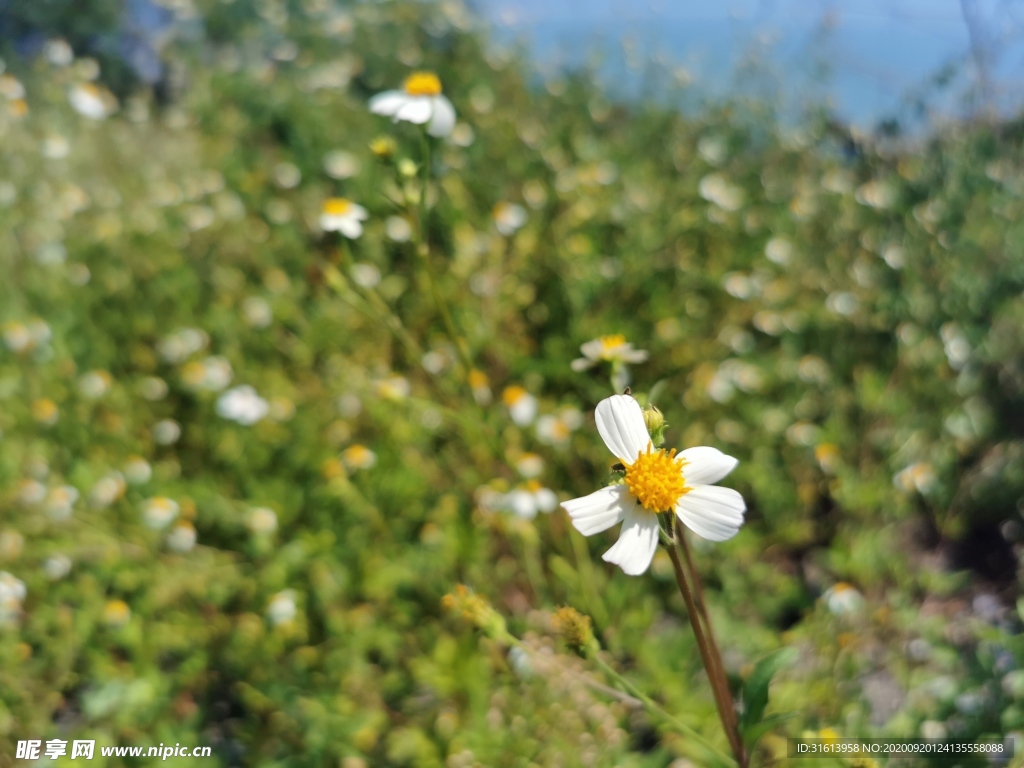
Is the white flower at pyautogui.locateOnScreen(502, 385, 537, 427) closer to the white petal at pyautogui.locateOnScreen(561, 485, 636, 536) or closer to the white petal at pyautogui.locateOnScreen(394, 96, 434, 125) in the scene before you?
→ the white petal at pyautogui.locateOnScreen(394, 96, 434, 125)

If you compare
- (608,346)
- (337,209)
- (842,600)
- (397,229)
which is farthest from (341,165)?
(842,600)

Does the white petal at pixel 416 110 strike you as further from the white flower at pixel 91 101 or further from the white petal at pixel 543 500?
the white flower at pixel 91 101

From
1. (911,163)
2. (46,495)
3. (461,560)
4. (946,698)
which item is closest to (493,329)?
(461,560)

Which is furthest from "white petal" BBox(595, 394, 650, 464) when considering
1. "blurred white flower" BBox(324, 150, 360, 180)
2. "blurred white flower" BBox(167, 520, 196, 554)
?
"blurred white flower" BBox(324, 150, 360, 180)

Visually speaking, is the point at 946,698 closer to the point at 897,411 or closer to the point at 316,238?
the point at 897,411

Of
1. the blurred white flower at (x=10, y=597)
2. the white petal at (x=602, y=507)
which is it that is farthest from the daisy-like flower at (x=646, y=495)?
the blurred white flower at (x=10, y=597)

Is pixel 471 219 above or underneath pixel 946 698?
above

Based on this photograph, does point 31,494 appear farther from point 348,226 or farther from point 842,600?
point 842,600
